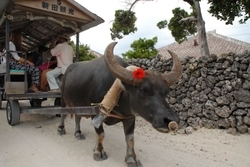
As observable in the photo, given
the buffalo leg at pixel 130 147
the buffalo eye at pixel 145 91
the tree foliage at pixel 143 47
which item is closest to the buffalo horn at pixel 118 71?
the buffalo eye at pixel 145 91

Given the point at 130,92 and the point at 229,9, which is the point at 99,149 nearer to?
the point at 130,92

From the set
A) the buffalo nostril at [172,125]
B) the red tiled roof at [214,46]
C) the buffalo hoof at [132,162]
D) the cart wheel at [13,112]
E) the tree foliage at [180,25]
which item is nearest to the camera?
the buffalo nostril at [172,125]

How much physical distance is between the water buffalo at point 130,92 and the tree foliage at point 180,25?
5648 mm

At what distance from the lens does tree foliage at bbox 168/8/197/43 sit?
8.38m

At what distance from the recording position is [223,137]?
4.42 m

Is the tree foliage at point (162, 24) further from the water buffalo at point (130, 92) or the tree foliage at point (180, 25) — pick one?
the water buffalo at point (130, 92)

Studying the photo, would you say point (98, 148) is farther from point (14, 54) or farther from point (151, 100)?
point (14, 54)

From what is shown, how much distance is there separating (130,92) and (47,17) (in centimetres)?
306

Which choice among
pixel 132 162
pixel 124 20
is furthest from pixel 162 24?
pixel 132 162

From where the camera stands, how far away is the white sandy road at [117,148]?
3.18m

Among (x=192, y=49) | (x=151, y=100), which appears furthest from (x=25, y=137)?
(x=192, y=49)

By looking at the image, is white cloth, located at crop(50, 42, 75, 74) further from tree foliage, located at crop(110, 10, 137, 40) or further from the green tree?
tree foliage, located at crop(110, 10, 137, 40)

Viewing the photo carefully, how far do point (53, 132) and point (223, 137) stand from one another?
329 cm

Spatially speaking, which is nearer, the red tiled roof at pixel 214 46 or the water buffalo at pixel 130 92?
the water buffalo at pixel 130 92
